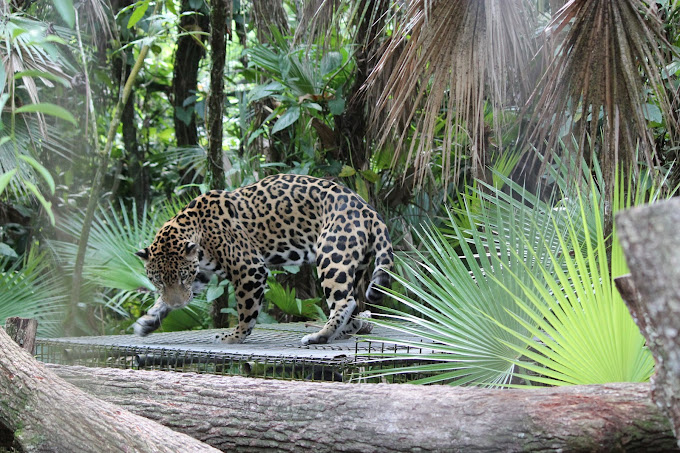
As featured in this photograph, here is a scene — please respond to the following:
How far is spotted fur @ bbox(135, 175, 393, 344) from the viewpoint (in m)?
4.58

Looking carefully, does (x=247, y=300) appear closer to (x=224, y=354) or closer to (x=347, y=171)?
(x=224, y=354)

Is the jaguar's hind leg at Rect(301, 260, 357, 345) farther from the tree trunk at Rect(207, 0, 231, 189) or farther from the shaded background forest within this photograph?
the tree trunk at Rect(207, 0, 231, 189)

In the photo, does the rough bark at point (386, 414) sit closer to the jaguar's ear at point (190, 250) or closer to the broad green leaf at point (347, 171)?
the jaguar's ear at point (190, 250)

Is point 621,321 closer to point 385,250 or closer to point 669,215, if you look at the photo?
point 669,215

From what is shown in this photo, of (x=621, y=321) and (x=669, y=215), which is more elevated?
(x=669, y=215)

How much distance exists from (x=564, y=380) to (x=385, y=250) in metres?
2.22

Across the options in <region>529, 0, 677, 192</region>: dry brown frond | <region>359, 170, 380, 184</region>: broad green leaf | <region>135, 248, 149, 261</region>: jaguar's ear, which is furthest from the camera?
<region>359, 170, 380, 184</region>: broad green leaf

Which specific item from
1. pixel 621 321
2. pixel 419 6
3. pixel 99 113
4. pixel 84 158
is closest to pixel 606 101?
pixel 419 6

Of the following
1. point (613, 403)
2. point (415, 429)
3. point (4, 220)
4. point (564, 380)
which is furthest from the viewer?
point (4, 220)

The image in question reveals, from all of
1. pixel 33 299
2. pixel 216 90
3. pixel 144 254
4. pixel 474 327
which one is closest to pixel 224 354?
pixel 474 327

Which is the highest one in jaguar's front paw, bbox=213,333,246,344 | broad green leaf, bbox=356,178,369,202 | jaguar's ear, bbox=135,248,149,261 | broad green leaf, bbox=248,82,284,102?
broad green leaf, bbox=248,82,284,102

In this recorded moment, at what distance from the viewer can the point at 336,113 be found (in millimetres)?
6176

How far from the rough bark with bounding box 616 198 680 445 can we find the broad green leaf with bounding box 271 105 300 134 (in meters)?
4.66

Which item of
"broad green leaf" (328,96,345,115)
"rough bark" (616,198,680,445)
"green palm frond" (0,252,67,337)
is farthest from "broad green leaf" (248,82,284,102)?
"rough bark" (616,198,680,445)
